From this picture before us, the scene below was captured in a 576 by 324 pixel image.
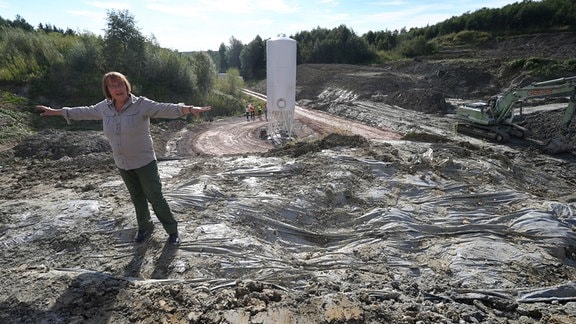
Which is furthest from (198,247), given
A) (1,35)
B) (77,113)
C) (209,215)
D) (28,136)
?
(1,35)

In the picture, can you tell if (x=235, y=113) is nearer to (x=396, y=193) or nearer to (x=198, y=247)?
(x=396, y=193)

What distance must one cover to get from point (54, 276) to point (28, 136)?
9.19 metres

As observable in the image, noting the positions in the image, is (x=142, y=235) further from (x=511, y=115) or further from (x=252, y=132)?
(x=511, y=115)

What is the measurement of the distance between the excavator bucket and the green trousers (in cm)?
1159

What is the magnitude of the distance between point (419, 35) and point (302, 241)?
41.5 metres

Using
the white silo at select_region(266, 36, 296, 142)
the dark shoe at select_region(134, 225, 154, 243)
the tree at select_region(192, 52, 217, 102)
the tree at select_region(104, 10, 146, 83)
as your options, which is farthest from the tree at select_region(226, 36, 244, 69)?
the dark shoe at select_region(134, 225, 154, 243)

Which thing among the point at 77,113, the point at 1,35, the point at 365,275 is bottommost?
the point at 365,275

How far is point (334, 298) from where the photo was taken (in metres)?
2.98

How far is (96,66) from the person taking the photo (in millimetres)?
16328

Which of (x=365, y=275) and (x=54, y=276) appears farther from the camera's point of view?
(x=365, y=275)

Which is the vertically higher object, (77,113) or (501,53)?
(501,53)

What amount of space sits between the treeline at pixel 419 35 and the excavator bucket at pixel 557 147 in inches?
1003

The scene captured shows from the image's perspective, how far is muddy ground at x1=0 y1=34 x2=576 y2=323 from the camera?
2.90m

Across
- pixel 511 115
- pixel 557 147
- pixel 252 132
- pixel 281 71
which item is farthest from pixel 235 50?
pixel 557 147
